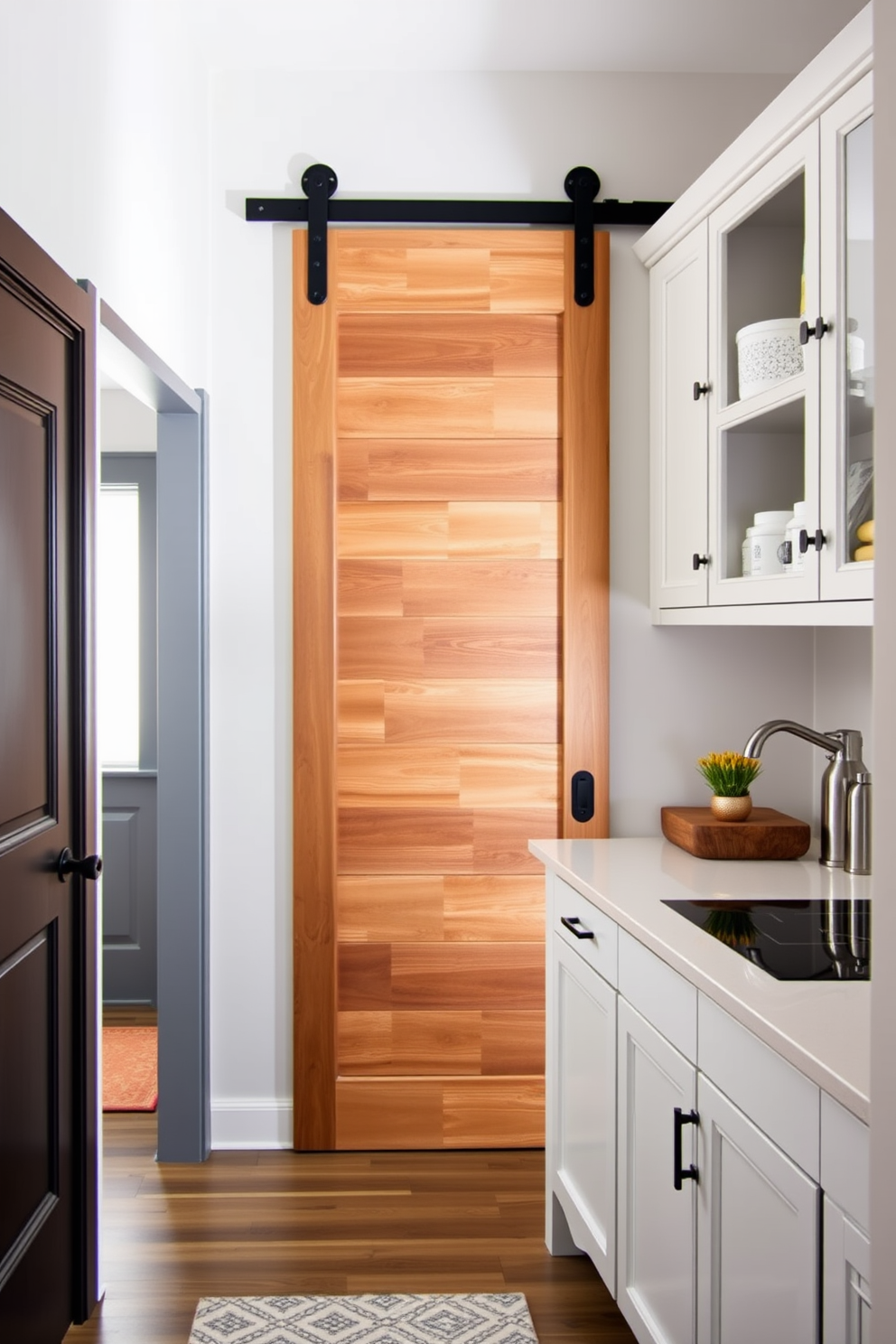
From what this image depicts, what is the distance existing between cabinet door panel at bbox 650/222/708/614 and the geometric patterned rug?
1548 mm

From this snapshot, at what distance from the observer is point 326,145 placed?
2.96 metres

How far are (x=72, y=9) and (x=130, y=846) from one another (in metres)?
3.07

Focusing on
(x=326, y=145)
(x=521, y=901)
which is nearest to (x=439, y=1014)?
(x=521, y=901)

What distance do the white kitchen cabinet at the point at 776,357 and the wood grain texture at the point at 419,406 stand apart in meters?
0.45

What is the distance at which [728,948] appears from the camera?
5.33 ft

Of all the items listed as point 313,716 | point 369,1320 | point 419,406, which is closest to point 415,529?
point 419,406

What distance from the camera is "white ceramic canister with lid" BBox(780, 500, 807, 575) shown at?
2.00 metres

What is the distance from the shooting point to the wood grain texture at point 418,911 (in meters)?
2.98

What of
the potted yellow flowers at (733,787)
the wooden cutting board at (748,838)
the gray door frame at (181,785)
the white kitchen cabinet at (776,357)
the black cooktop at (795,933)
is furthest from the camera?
the gray door frame at (181,785)

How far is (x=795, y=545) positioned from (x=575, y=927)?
856 millimetres

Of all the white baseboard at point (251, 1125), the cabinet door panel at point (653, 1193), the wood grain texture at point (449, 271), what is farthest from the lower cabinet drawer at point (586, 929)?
the wood grain texture at point (449, 271)

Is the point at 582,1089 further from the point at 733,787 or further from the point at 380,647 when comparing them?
the point at 380,647

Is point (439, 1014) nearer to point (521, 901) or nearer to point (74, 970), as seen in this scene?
point (521, 901)

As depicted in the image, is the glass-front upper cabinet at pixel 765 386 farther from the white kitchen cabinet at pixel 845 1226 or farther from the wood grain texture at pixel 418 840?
the white kitchen cabinet at pixel 845 1226
